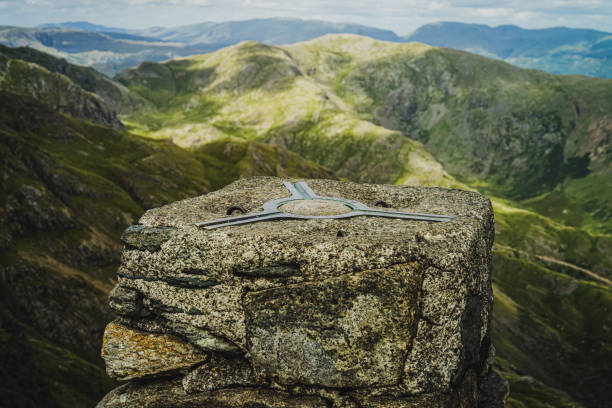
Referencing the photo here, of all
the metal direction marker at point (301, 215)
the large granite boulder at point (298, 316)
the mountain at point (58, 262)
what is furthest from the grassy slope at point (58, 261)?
the metal direction marker at point (301, 215)

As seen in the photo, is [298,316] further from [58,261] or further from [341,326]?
[58,261]

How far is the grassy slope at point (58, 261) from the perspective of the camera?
75250 mm

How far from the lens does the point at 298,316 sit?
44.3 feet

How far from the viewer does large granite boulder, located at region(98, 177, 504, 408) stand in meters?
13.2

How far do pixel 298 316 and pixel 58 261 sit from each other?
116m

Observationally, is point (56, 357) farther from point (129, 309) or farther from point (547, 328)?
point (547, 328)

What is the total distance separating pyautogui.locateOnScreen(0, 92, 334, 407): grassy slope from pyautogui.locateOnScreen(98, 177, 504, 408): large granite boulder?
65196mm

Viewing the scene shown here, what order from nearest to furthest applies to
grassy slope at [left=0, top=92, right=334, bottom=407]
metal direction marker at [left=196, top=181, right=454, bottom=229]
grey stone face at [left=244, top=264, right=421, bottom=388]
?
grey stone face at [left=244, top=264, right=421, bottom=388], metal direction marker at [left=196, top=181, right=454, bottom=229], grassy slope at [left=0, top=92, right=334, bottom=407]

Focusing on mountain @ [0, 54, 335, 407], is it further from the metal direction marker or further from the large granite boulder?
the metal direction marker

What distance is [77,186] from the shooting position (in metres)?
138

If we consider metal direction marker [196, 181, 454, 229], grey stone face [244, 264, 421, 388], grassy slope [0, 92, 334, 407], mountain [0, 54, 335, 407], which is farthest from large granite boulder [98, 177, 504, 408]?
grassy slope [0, 92, 334, 407]

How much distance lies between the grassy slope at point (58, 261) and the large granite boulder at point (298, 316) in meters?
65.2

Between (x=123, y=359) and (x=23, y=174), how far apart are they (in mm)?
131413

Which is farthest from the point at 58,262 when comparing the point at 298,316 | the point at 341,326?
the point at 341,326
